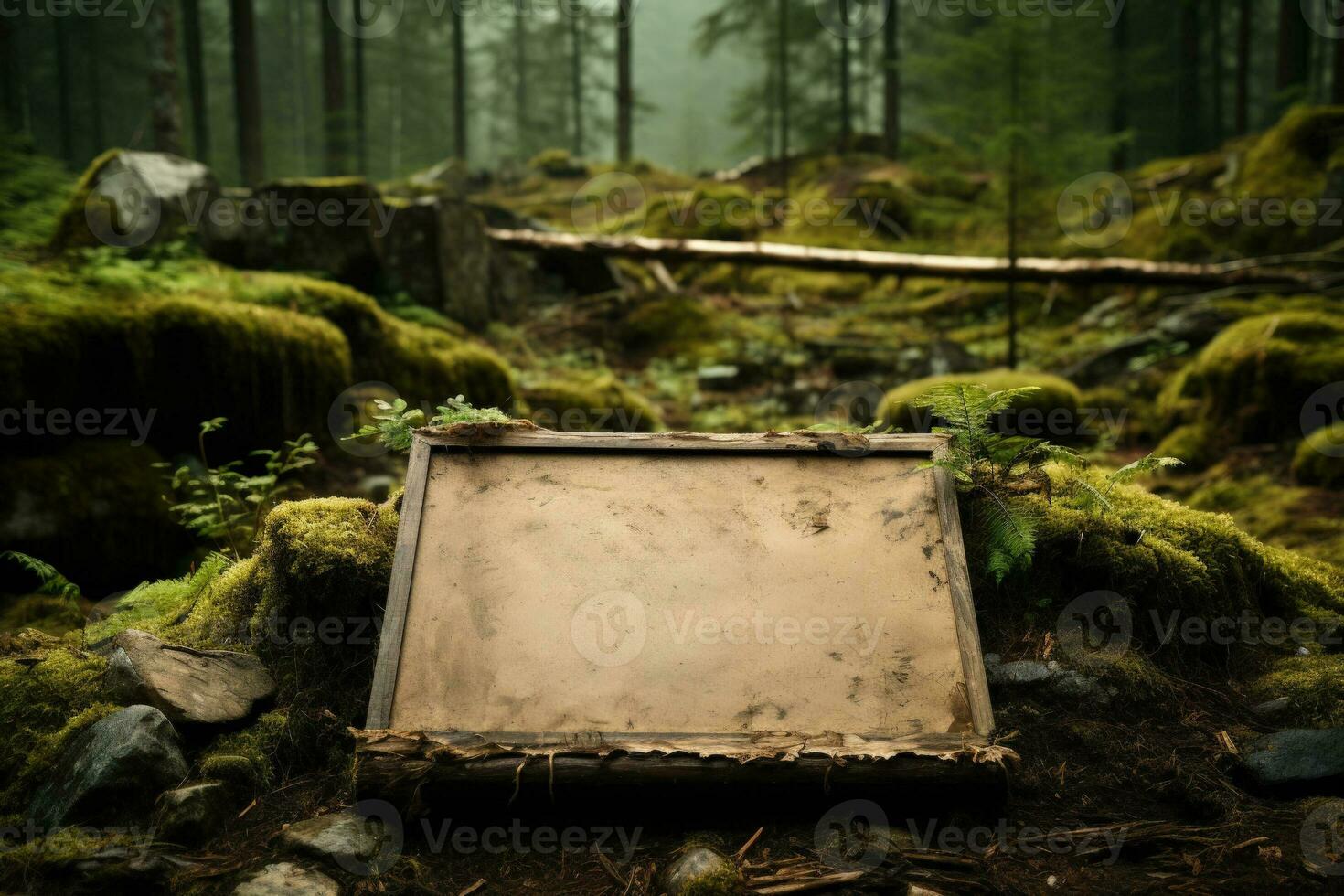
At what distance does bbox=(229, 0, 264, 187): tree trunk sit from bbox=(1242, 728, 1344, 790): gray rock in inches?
753

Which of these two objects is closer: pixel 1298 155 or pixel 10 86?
pixel 1298 155

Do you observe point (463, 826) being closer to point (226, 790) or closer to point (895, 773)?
point (226, 790)

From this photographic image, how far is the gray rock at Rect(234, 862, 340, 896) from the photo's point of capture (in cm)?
218

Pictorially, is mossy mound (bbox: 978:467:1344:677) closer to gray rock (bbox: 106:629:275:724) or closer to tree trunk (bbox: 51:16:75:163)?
gray rock (bbox: 106:629:275:724)

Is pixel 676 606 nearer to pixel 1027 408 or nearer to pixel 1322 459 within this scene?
pixel 1027 408

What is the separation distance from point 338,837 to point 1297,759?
322cm

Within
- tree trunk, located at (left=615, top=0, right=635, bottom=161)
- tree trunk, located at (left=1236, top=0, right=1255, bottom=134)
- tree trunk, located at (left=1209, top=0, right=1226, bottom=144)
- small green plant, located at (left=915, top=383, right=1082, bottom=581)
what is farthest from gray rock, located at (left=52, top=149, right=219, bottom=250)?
tree trunk, located at (left=1209, top=0, right=1226, bottom=144)

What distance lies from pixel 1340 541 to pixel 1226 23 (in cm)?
3810

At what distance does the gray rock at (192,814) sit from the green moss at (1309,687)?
391 cm

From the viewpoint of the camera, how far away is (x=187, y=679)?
290 cm

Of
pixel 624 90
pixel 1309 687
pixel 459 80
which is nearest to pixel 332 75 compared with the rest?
pixel 459 80

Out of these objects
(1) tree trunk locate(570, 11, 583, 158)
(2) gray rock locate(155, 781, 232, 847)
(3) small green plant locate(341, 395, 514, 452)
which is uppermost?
(1) tree trunk locate(570, 11, 583, 158)

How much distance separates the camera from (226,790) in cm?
261

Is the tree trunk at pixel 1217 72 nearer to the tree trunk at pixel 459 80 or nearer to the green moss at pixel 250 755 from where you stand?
the tree trunk at pixel 459 80
